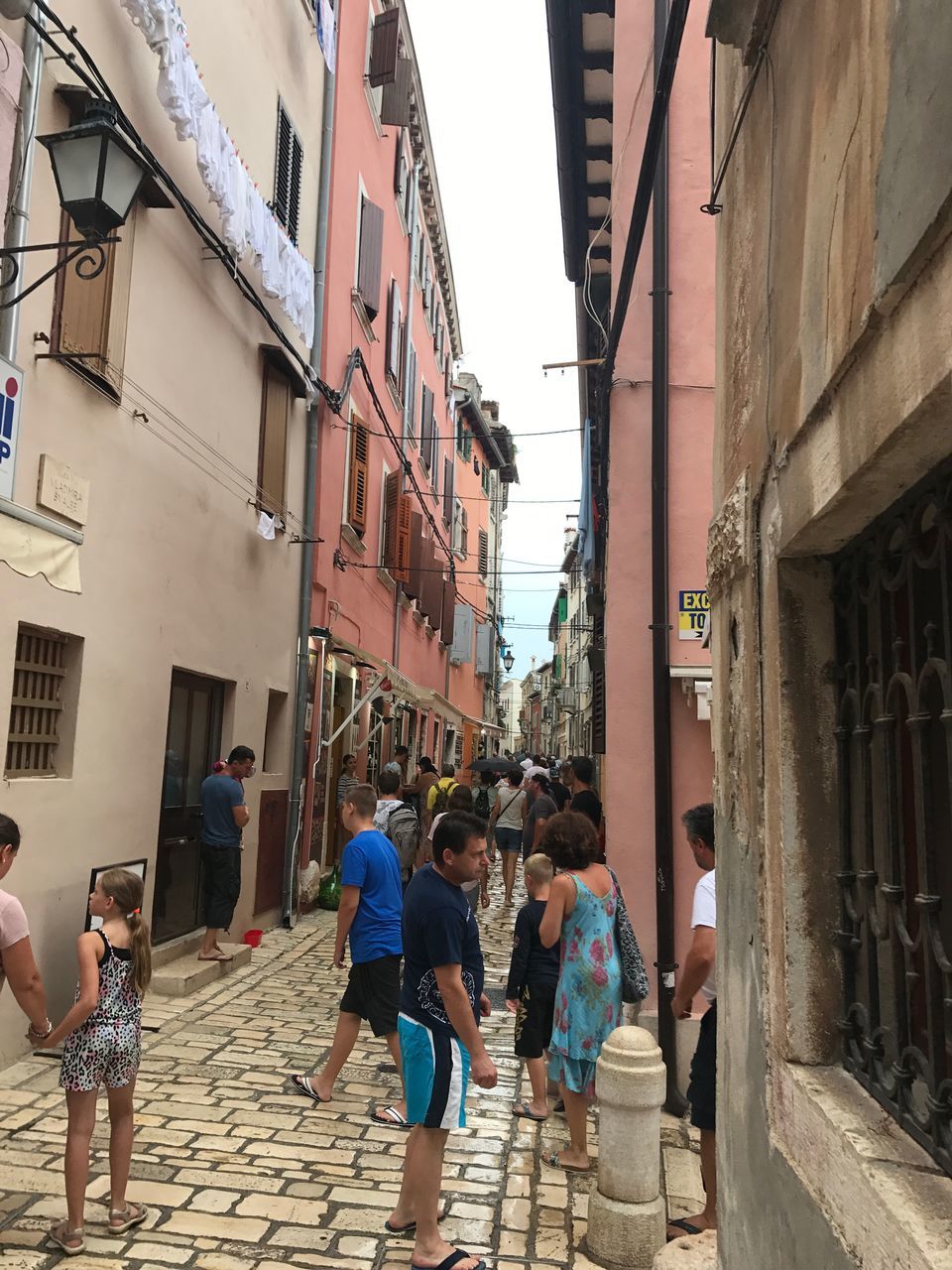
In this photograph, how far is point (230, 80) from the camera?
374 inches

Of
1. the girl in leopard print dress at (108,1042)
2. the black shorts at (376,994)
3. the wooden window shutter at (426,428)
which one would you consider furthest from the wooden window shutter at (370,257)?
the girl in leopard print dress at (108,1042)

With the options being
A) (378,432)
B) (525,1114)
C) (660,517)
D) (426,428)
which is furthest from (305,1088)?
(426,428)

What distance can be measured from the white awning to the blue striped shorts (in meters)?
2.95

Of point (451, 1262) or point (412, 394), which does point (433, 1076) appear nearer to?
point (451, 1262)

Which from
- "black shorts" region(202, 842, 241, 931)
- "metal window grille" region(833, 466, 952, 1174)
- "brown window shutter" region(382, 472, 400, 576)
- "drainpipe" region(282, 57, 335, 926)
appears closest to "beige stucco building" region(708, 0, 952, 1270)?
"metal window grille" region(833, 466, 952, 1174)

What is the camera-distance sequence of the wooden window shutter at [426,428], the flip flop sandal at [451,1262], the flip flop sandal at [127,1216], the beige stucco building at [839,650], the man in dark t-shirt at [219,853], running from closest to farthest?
the beige stucco building at [839,650]
the flip flop sandal at [451,1262]
the flip flop sandal at [127,1216]
the man in dark t-shirt at [219,853]
the wooden window shutter at [426,428]

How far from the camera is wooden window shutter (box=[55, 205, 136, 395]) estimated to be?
657cm

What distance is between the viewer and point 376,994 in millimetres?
5547

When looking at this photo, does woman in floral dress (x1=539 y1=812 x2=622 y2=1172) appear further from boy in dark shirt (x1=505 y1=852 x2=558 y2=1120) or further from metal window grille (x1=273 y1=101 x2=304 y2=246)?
metal window grille (x1=273 y1=101 x2=304 y2=246)

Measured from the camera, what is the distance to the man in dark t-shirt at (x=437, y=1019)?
3744 millimetres

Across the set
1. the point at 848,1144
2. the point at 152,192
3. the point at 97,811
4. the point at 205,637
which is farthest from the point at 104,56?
the point at 848,1144

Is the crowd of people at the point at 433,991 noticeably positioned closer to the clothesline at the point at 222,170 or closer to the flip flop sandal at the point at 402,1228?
the flip flop sandal at the point at 402,1228

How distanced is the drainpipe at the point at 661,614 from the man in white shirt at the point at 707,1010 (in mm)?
1626

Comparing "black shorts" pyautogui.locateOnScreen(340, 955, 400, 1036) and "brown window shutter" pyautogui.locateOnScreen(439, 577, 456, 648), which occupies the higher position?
"brown window shutter" pyautogui.locateOnScreen(439, 577, 456, 648)
